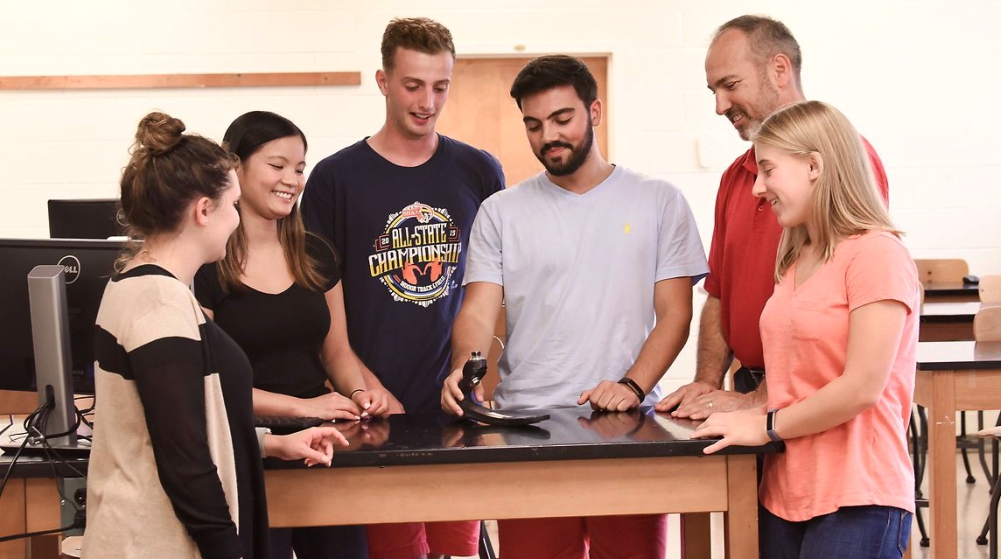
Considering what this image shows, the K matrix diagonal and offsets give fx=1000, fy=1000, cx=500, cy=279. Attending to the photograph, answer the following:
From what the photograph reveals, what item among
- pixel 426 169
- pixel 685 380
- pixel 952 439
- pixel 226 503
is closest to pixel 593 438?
pixel 226 503

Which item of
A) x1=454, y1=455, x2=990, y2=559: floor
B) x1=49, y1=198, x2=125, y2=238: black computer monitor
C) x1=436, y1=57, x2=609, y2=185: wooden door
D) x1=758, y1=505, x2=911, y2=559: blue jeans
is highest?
x1=436, y1=57, x2=609, y2=185: wooden door

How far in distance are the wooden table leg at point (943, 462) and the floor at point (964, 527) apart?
87 centimetres

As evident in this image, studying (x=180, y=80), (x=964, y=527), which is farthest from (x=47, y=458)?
(x=180, y=80)

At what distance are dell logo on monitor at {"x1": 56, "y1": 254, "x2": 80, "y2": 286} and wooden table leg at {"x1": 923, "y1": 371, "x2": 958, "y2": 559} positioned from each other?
2.20 metres

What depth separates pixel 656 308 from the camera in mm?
2283

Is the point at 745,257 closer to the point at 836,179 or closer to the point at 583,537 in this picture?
the point at 836,179

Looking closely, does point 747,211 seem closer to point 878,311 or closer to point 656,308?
point 656,308

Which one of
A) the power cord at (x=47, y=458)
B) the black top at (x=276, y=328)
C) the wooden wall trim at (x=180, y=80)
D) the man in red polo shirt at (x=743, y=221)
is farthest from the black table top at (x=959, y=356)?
the wooden wall trim at (x=180, y=80)

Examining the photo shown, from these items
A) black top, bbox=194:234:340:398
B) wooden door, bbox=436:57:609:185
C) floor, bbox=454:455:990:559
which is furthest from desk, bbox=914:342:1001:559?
wooden door, bbox=436:57:609:185

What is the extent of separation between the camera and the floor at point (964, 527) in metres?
3.67

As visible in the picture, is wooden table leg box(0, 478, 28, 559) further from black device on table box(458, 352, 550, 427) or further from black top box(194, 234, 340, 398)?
black device on table box(458, 352, 550, 427)

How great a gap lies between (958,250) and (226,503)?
500 cm

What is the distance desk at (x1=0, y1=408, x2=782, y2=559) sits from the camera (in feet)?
5.90

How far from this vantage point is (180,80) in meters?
5.15
